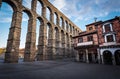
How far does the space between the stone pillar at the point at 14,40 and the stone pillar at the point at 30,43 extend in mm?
3326

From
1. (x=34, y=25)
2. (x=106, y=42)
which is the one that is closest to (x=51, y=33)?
(x=34, y=25)

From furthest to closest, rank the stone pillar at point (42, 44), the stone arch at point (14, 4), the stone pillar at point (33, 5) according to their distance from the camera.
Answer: the stone pillar at point (42, 44) < the stone pillar at point (33, 5) < the stone arch at point (14, 4)

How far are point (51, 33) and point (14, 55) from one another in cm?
1509

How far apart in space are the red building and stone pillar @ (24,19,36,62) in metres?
11.2

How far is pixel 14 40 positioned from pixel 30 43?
429cm

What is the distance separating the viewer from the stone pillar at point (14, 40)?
17.1 metres

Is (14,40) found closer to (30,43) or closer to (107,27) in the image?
(30,43)

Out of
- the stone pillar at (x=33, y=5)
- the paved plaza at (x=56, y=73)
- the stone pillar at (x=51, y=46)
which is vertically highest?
the stone pillar at (x=33, y=5)

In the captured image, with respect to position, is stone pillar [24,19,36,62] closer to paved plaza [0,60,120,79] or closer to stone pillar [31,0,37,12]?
stone pillar [31,0,37,12]

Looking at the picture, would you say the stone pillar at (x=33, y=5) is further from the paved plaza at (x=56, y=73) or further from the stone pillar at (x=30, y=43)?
the paved plaza at (x=56, y=73)

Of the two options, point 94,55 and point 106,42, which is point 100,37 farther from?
point 94,55

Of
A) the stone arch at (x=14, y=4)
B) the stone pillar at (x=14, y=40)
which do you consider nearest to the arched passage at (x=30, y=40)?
the stone arch at (x=14, y=4)

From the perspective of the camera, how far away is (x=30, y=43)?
70.9 ft

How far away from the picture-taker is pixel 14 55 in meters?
17.5
